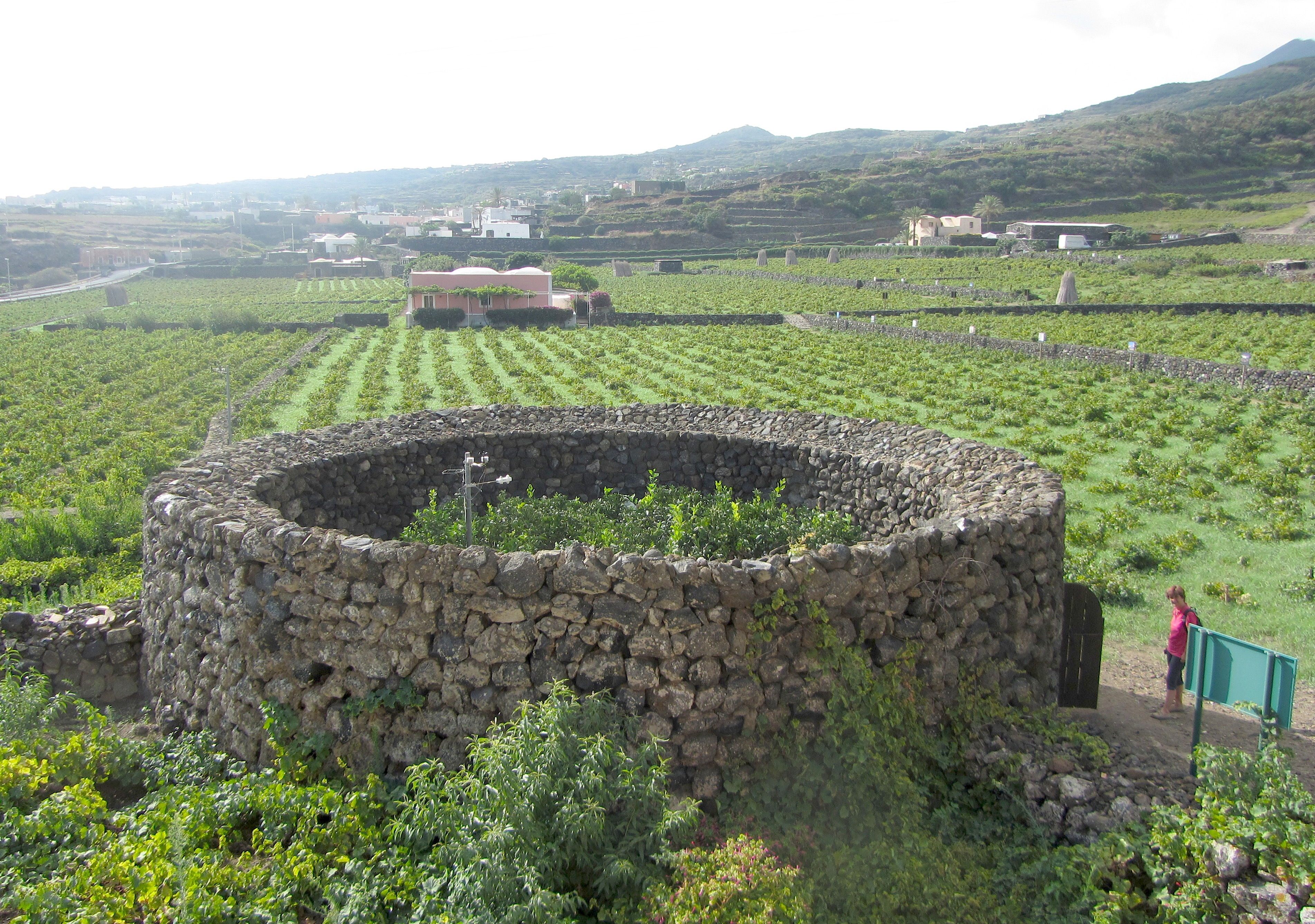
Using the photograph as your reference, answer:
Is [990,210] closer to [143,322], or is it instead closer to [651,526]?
[143,322]

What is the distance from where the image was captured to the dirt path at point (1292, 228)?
72688 mm

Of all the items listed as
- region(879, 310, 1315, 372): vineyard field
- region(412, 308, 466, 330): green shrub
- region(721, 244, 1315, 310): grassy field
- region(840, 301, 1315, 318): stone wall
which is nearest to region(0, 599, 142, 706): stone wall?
region(879, 310, 1315, 372): vineyard field

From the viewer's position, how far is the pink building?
2060 inches

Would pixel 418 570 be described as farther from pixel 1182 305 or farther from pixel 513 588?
pixel 1182 305

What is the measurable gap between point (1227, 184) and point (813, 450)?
11185 cm

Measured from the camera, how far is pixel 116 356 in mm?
40750

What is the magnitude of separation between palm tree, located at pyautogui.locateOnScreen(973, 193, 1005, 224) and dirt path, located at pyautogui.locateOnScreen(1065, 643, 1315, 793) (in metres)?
97.4

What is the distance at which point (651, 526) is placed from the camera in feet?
Answer: 33.5

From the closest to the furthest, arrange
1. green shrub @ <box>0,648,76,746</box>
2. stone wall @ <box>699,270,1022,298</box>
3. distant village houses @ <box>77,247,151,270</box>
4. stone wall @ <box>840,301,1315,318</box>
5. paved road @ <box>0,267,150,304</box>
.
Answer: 1. green shrub @ <box>0,648,76,746</box>
2. stone wall @ <box>840,301,1315,318</box>
3. stone wall @ <box>699,270,1022,298</box>
4. paved road @ <box>0,267,150,304</box>
5. distant village houses @ <box>77,247,151,270</box>

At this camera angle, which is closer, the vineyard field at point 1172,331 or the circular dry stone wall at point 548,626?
the circular dry stone wall at point 548,626

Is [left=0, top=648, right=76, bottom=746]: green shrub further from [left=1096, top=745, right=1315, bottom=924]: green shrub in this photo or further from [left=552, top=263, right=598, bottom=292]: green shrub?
[left=552, top=263, right=598, bottom=292]: green shrub

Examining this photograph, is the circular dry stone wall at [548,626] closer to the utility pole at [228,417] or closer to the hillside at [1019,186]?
the utility pole at [228,417]

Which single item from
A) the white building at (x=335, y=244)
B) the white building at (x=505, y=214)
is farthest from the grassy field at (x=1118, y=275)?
the white building at (x=505, y=214)

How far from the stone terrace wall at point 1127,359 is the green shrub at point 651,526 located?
19.5m
